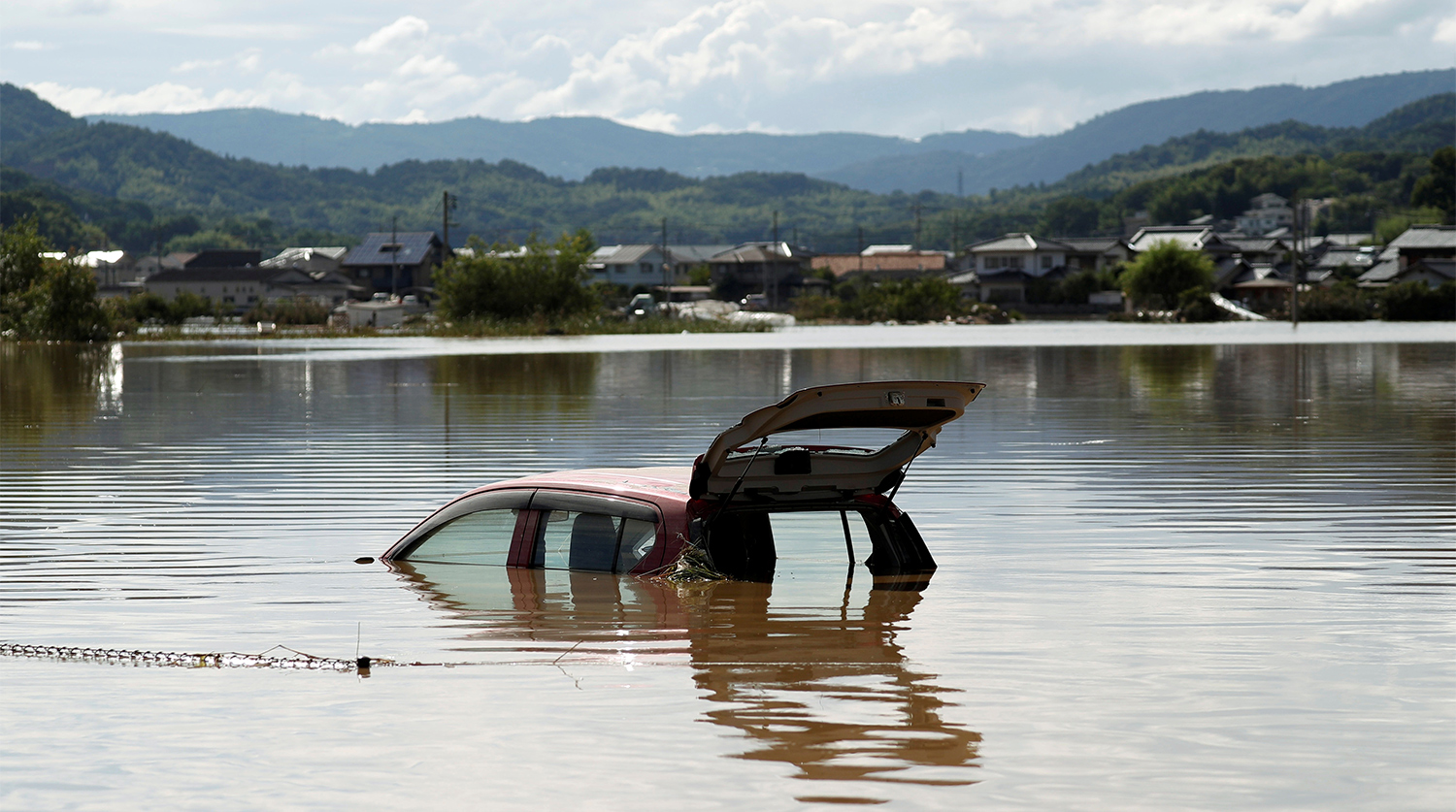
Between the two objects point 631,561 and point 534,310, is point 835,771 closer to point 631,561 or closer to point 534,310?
point 631,561

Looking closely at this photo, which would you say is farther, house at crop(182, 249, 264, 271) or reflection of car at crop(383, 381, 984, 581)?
house at crop(182, 249, 264, 271)

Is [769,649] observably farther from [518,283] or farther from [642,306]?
[642,306]

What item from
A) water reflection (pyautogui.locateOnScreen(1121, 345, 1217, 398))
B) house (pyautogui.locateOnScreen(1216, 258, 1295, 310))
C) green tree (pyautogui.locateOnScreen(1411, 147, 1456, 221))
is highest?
green tree (pyautogui.locateOnScreen(1411, 147, 1456, 221))

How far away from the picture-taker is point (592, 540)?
955 centimetres

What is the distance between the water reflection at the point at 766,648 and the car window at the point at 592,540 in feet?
0.37

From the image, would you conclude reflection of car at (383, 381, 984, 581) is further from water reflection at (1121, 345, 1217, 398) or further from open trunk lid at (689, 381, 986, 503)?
water reflection at (1121, 345, 1217, 398)

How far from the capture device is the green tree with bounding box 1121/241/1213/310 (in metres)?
118

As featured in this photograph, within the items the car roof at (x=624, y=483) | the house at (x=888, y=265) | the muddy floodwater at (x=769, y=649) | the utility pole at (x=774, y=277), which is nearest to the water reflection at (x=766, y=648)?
the muddy floodwater at (x=769, y=649)

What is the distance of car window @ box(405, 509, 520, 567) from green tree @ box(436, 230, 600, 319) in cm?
7140

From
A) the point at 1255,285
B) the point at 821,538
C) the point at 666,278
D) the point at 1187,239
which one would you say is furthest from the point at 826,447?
the point at 1187,239

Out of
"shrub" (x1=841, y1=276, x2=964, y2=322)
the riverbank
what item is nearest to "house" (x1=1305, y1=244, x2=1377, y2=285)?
"shrub" (x1=841, y1=276, x2=964, y2=322)

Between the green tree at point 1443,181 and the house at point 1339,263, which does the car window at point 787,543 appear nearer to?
the house at point 1339,263

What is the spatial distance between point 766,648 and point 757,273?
16251cm

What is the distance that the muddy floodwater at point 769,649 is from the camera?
5.97 meters
